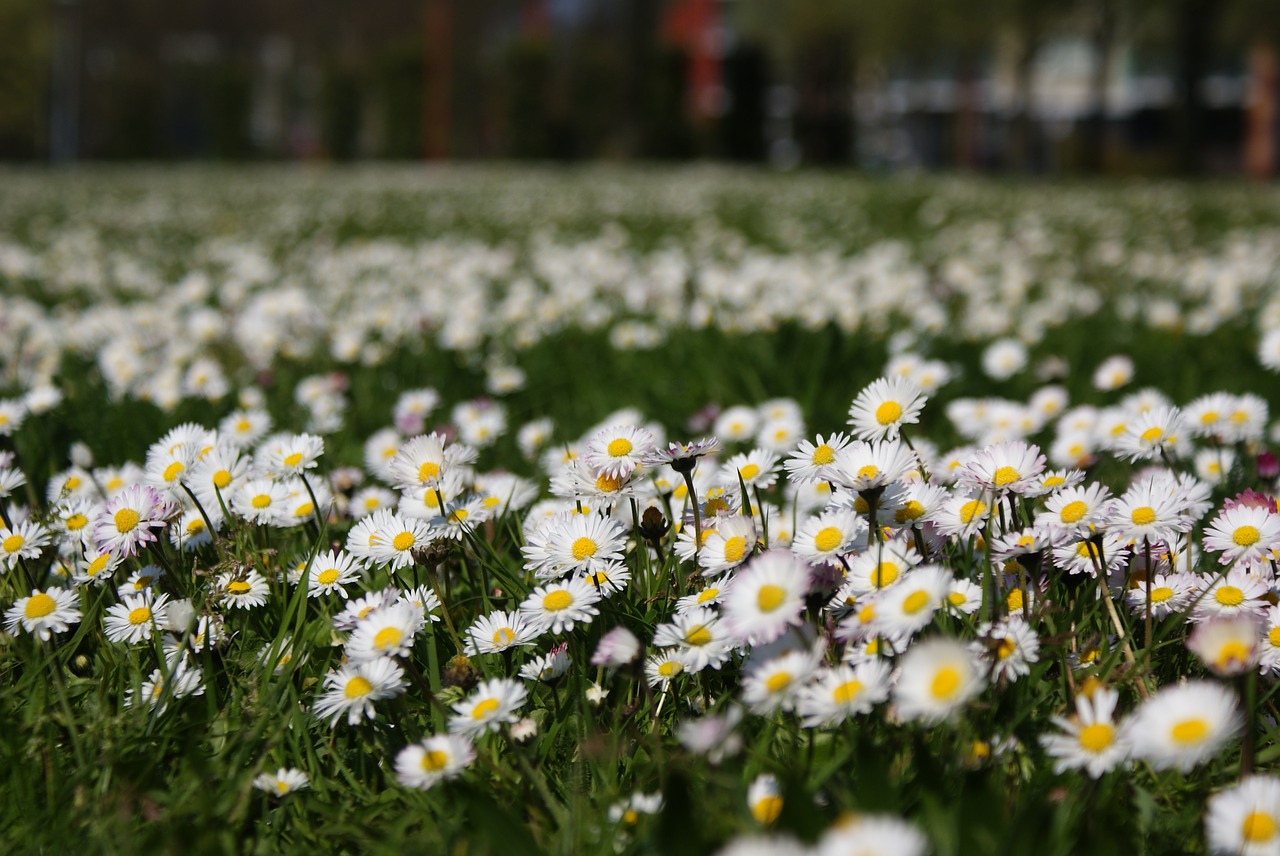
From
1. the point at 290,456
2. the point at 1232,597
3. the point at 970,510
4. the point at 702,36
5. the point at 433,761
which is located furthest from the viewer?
the point at 702,36

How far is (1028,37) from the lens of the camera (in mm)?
25484

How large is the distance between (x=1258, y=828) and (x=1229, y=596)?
55 cm

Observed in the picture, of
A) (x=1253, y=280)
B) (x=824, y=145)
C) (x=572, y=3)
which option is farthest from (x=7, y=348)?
(x=572, y=3)

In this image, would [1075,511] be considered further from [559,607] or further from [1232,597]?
[559,607]

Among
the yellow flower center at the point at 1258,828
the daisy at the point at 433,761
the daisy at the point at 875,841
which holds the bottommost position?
the daisy at the point at 433,761

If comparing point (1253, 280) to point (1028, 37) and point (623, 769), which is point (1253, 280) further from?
point (1028, 37)

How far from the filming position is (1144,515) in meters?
1.55

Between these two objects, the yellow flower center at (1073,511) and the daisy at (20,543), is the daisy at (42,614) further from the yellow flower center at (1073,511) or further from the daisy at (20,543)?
the yellow flower center at (1073,511)

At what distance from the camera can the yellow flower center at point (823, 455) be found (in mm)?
1667

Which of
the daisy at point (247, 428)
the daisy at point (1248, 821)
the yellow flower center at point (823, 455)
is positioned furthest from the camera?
the daisy at point (247, 428)

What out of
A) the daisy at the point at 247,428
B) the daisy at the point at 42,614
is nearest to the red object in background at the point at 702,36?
the daisy at the point at 247,428

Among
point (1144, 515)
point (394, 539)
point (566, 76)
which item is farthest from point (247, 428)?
point (566, 76)

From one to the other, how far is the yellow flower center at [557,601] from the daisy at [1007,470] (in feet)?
1.92

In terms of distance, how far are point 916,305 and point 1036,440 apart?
1.82m
